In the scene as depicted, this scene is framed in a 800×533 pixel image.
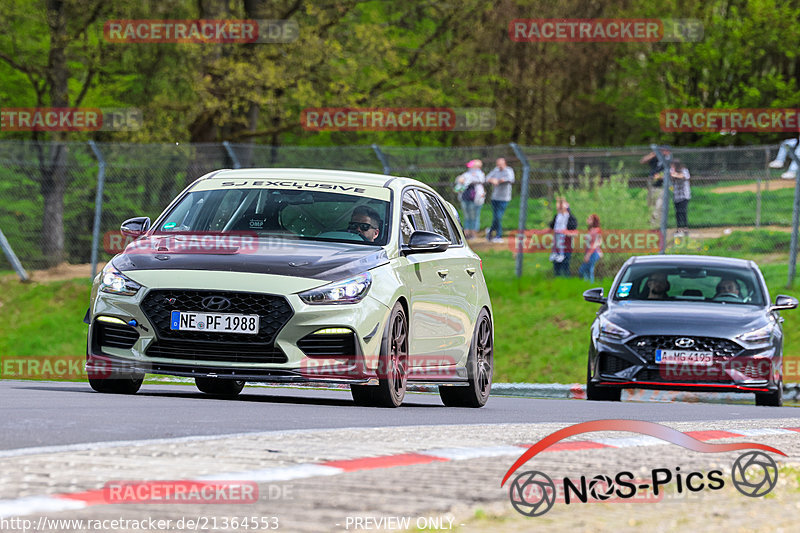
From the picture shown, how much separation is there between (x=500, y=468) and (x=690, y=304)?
30.9 ft

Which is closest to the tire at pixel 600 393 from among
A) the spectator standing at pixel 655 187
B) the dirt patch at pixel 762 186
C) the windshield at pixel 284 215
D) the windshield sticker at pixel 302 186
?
the windshield sticker at pixel 302 186

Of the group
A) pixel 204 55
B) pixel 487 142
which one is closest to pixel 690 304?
pixel 204 55

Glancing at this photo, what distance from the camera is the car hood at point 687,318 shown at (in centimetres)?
1427

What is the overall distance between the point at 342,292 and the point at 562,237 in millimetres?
14598

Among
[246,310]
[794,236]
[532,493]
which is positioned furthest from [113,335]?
[794,236]

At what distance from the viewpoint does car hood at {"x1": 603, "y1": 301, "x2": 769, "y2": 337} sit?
1427 cm

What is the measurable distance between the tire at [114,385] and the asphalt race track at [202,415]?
9cm

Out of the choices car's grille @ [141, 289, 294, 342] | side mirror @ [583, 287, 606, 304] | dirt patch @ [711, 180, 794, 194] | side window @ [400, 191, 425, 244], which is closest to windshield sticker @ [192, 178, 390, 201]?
side window @ [400, 191, 425, 244]

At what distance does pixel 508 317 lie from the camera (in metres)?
23.0

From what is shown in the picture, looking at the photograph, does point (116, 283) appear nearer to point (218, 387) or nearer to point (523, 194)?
point (218, 387)

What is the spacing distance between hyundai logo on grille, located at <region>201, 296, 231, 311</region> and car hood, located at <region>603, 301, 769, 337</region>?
5.88m

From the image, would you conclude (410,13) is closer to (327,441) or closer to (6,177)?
(6,177)

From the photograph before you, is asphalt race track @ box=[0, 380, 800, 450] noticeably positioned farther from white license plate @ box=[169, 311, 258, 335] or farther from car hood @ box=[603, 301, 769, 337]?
car hood @ box=[603, 301, 769, 337]

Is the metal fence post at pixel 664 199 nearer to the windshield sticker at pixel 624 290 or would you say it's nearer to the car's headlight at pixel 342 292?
the windshield sticker at pixel 624 290
